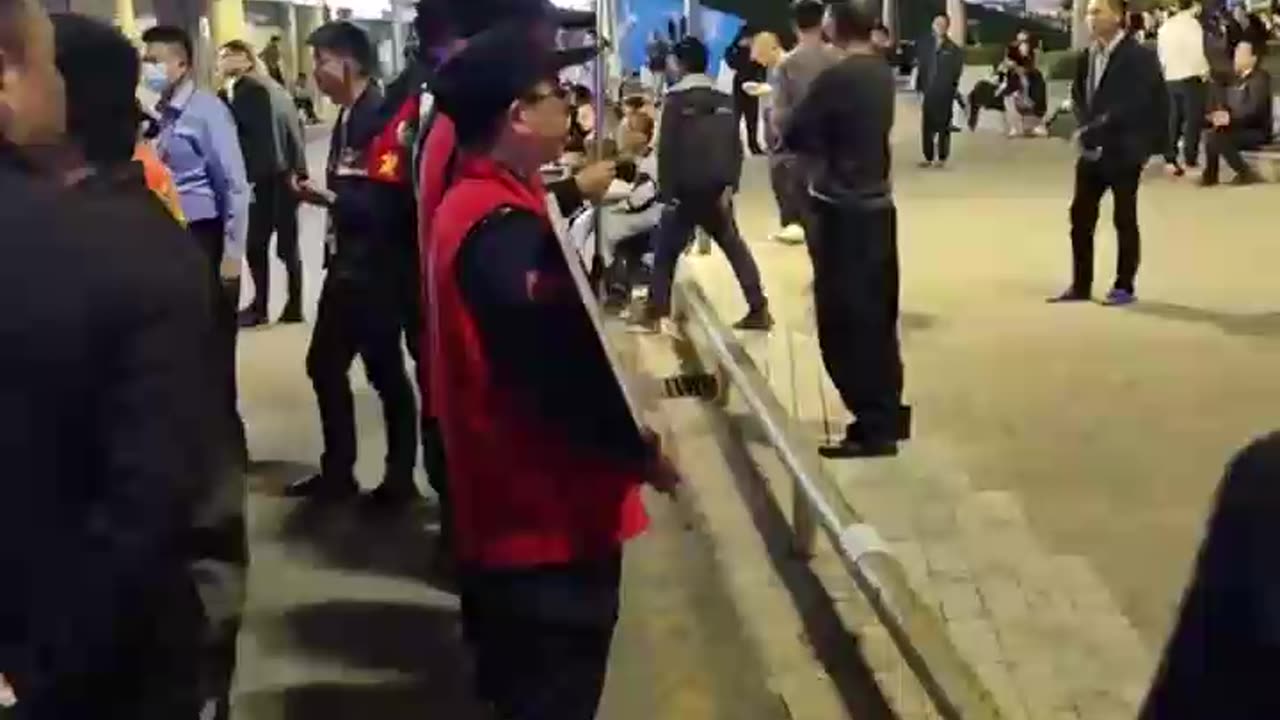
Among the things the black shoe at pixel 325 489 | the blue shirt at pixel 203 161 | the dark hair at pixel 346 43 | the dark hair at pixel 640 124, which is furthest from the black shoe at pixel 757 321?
the dark hair at pixel 346 43

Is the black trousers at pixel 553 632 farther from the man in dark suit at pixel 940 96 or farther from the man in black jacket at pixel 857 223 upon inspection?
the man in dark suit at pixel 940 96

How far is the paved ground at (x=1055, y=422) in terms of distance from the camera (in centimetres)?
543

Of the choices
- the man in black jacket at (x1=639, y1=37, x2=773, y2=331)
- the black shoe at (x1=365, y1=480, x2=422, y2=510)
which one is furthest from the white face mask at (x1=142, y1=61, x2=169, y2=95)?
the man in black jacket at (x1=639, y1=37, x2=773, y2=331)

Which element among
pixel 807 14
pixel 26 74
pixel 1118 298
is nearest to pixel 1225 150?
pixel 1118 298

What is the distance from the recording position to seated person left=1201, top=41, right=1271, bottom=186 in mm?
18312

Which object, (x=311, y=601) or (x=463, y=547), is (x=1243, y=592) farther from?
(x=311, y=601)

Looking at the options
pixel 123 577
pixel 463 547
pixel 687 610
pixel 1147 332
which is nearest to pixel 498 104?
pixel 463 547

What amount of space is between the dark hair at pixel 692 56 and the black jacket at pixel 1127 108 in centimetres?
226

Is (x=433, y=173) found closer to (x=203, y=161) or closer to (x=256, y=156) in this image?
(x=203, y=161)

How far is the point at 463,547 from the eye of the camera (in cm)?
344

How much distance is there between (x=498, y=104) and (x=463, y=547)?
2.72 ft

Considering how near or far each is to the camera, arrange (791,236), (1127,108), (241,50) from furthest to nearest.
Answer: (791,236) < (241,50) < (1127,108)

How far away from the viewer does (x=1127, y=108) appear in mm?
10492

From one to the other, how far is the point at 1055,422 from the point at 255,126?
5302 millimetres
